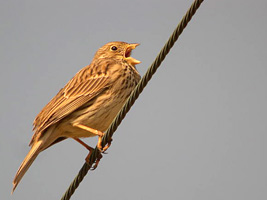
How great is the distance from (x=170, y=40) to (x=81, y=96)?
113 inches

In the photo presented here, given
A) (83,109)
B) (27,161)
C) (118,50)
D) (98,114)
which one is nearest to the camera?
(27,161)

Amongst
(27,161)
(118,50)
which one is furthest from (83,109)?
(118,50)

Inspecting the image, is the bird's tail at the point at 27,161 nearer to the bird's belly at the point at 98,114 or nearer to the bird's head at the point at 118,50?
the bird's belly at the point at 98,114

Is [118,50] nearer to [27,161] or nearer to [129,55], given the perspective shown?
[129,55]

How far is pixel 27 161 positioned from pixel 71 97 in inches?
47.7

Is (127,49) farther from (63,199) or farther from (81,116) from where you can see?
(63,199)

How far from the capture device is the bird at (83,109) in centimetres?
698

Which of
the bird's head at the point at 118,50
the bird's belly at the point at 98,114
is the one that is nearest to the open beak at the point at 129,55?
the bird's head at the point at 118,50

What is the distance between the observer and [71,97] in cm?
736

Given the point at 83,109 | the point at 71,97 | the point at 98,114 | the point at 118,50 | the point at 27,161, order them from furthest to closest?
the point at 118,50, the point at 71,97, the point at 83,109, the point at 98,114, the point at 27,161

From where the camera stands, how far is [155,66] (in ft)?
15.9

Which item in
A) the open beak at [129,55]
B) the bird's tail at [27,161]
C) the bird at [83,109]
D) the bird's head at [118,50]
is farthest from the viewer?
the bird's head at [118,50]

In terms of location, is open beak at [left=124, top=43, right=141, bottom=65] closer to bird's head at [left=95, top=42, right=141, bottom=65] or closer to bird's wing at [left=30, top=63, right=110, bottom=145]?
bird's head at [left=95, top=42, right=141, bottom=65]

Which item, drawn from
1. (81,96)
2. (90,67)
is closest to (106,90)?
(81,96)
